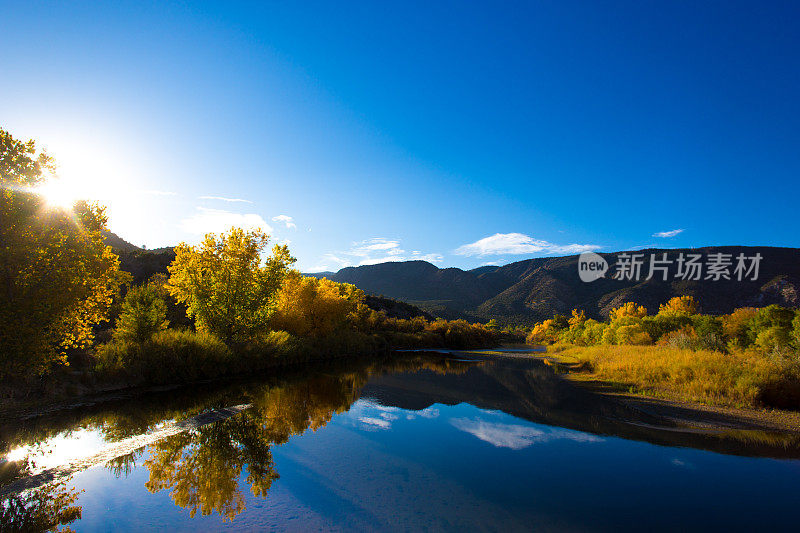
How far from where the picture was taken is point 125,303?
22.3m

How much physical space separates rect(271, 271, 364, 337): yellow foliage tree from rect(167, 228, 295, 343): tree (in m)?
9.80

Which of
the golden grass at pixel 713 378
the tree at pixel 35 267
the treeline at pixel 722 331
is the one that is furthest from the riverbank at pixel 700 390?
the tree at pixel 35 267

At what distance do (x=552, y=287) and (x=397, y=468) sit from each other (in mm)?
121318

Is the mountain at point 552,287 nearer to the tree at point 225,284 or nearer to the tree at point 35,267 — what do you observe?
the tree at point 225,284

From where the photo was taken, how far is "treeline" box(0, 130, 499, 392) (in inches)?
474

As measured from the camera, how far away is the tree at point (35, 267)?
464 inches

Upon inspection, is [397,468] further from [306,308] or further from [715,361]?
[306,308]

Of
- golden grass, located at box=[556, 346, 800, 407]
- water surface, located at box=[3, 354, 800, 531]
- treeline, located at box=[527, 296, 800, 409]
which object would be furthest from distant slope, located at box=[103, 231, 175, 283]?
golden grass, located at box=[556, 346, 800, 407]

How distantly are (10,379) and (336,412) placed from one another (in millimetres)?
12118

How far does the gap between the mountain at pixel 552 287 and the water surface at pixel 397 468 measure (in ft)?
295

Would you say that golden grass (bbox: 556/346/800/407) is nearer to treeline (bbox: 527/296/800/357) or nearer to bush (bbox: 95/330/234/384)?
treeline (bbox: 527/296/800/357)

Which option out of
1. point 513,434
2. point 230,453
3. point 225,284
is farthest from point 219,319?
point 513,434

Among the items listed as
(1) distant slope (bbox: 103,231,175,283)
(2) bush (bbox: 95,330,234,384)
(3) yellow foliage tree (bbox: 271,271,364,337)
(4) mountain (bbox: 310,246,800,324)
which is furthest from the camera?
(4) mountain (bbox: 310,246,800,324)

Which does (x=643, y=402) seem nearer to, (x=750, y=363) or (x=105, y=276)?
(x=750, y=363)
